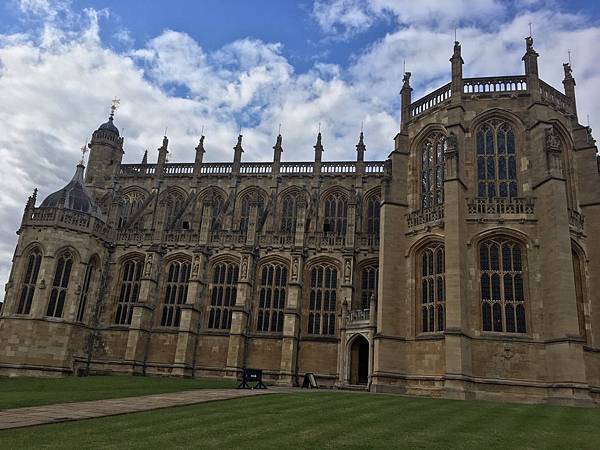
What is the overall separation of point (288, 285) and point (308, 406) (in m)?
21.5

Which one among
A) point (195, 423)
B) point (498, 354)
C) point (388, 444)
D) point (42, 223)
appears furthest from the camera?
point (42, 223)

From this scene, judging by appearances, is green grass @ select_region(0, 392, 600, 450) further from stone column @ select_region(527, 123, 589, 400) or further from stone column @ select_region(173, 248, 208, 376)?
stone column @ select_region(173, 248, 208, 376)

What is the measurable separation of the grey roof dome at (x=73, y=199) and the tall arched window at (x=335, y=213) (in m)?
18.8

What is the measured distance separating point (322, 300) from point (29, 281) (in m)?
20.9

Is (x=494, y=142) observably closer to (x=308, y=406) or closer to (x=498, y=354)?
(x=498, y=354)

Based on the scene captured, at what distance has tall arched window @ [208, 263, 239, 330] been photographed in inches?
1531

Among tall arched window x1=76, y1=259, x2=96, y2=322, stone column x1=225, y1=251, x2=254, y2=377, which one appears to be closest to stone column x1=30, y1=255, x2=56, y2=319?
tall arched window x1=76, y1=259, x2=96, y2=322

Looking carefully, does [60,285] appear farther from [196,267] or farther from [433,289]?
[433,289]

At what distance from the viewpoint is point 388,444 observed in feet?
32.8

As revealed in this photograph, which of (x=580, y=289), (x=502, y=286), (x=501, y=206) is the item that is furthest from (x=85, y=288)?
(x=580, y=289)

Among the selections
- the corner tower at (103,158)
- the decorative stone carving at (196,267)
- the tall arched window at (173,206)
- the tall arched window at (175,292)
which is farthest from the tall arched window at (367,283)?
the corner tower at (103,158)

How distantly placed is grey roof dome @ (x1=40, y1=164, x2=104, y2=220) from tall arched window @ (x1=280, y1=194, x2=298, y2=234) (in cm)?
1527

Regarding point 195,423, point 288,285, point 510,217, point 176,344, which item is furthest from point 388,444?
point 176,344

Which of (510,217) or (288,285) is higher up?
(510,217)
